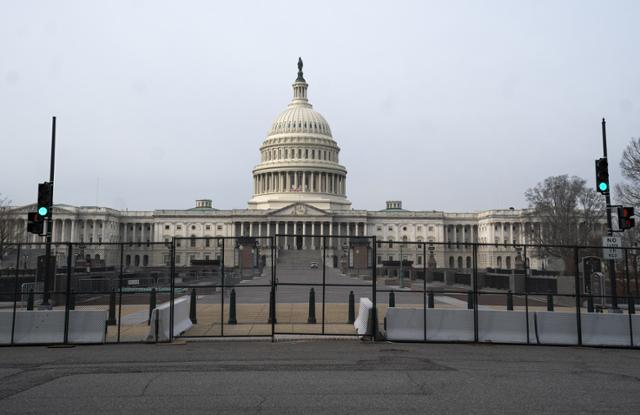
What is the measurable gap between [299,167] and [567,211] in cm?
8129

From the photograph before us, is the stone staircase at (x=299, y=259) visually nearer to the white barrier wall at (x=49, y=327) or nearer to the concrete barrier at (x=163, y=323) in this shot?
the concrete barrier at (x=163, y=323)

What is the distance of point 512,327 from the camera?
1828 cm

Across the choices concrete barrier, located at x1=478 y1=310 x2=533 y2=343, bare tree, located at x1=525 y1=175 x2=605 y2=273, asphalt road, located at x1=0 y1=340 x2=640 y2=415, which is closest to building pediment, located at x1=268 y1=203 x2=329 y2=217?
bare tree, located at x1=525 y1=175 x2=605 y2=273

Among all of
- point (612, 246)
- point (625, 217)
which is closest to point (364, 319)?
point (612, 246)

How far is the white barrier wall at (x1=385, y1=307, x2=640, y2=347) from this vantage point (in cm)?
1816

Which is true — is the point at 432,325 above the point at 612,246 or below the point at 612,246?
below

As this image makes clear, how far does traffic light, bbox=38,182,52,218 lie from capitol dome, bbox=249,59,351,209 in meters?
120

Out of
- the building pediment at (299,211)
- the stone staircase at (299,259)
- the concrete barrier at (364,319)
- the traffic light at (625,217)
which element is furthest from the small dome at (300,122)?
the concrete barrier at (364,319)

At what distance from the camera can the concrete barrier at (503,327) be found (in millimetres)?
18141

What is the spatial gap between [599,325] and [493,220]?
420 feet

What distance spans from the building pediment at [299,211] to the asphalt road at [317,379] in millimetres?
121453

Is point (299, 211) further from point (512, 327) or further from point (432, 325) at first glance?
point (512, 327)

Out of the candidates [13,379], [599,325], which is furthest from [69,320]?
[599,325]

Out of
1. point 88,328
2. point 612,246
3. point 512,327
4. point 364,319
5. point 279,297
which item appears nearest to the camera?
point 88,328
